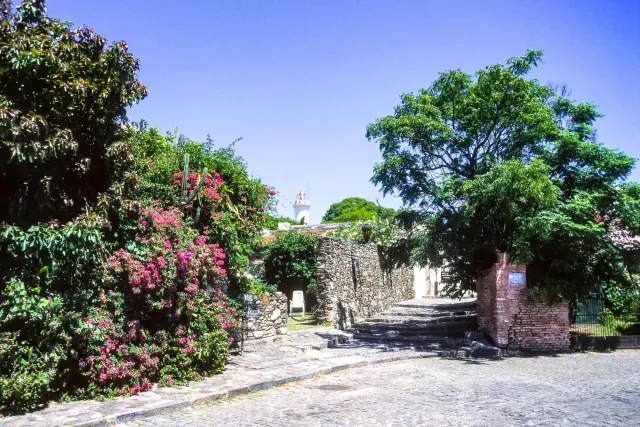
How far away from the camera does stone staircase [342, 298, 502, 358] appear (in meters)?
14.2

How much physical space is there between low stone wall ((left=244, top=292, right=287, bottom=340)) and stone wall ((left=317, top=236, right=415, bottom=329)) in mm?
3573

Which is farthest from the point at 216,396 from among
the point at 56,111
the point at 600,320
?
the point at 600,320

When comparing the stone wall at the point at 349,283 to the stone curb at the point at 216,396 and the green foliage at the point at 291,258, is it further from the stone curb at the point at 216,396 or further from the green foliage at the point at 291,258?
the stone curb at the point at 216,396

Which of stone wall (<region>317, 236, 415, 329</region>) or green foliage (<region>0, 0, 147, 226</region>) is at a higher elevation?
green foliage (<region>0, 0, 147, 226</region>)

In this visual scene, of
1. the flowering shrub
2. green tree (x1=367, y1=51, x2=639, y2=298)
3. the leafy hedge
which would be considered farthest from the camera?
green tree (x1=367, y1=51, x2=639, y2=298)

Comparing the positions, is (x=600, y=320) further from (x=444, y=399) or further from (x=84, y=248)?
(x=84, y=248)

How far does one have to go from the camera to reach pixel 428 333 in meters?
17.3

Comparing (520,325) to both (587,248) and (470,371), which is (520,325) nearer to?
(587,248)

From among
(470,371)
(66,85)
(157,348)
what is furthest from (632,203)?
(66,85)

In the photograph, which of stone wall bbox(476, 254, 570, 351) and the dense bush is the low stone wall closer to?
the dense bush

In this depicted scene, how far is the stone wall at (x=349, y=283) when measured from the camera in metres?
17.9

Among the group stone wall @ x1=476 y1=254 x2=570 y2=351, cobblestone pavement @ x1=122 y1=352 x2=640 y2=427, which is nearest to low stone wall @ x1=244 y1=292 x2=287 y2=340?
cobblestone pavement @ x1=122 y1=352 x2=640 y2=427

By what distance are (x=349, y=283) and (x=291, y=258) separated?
5.24m

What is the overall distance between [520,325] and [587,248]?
106 inches
